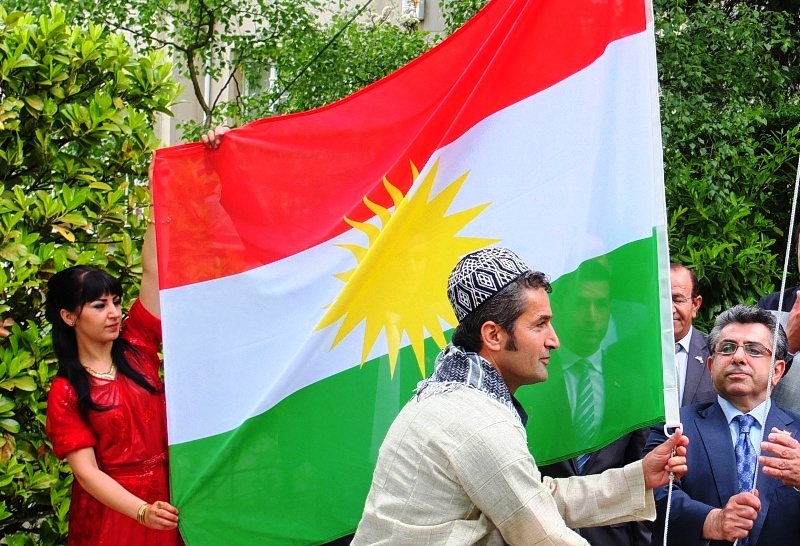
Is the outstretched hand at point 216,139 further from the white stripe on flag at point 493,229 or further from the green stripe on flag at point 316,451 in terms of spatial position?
the green stripe on flag at point 316,451

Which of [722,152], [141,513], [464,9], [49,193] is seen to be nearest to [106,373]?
[141,513]

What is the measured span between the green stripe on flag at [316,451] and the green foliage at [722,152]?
3990mm

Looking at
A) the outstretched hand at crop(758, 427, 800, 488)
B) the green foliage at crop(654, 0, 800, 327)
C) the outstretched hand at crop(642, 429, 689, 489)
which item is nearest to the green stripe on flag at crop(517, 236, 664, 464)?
the outstretched hand at crop(642, 429, 689, 489)

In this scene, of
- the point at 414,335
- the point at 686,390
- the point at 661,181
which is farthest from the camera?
the point at 686,390

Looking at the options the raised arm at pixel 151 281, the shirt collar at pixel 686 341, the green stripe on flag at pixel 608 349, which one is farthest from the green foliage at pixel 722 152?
the raised arm at pixel 151 281

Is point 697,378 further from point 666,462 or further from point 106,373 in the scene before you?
point 106,373

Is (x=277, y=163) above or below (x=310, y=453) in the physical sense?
above

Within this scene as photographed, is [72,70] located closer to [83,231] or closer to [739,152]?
[83,231]

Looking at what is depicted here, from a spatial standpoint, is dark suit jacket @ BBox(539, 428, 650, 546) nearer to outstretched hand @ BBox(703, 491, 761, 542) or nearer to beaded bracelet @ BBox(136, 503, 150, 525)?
outstretched hand @ BBox(703, 491, 761, 542)

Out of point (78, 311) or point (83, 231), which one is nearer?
point (78, 311)

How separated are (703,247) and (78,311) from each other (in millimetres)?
4619

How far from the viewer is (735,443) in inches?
165

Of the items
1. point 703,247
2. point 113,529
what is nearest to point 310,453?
point 113,529

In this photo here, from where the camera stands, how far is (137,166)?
5434 millimetres
